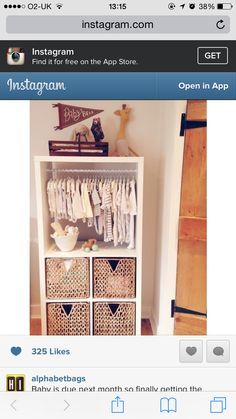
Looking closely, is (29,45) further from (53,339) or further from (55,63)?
(53,339)

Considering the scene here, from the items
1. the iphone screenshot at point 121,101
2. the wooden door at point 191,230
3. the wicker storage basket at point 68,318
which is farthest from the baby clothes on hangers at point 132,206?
the iphone screenshot at point 121,101

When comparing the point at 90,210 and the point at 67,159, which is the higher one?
the point at 67,159

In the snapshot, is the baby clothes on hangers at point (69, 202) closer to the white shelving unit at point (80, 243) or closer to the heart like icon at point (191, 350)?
the white shelving unit at point (80, 243)

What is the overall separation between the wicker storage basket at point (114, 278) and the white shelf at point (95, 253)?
2 centimetres

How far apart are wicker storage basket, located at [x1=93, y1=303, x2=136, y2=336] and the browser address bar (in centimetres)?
101

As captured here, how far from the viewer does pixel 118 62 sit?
0.39m

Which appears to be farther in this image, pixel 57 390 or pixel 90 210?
pixel 90 210

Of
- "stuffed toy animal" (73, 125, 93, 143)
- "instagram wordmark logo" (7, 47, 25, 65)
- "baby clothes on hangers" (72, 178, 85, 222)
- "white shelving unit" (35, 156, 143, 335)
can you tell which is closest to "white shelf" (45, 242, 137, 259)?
"white shelving unit" (35, 156, 143, 335)

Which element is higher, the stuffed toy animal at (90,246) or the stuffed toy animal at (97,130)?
the stuffed toy animal at (97,130)

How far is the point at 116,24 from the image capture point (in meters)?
0.38

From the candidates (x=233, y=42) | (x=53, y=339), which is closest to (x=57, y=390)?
(x=53, y=339)

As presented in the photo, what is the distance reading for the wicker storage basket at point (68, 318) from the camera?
1.16m

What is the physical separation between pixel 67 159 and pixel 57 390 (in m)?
0.87
